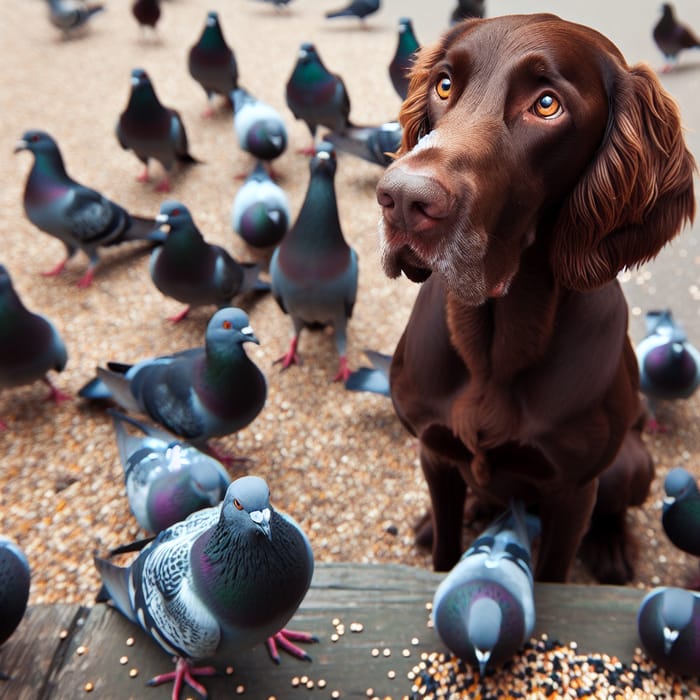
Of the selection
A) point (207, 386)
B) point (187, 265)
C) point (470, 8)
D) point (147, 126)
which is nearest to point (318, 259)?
point (187, 265)

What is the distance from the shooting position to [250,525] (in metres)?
1.60

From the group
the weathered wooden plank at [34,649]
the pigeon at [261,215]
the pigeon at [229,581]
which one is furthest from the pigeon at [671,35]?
the weathered wooden plank at [34,649]

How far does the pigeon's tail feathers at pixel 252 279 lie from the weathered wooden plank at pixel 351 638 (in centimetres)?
184

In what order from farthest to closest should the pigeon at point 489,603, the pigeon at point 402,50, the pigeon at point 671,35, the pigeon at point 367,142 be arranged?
the pigeon at point 671,35, the pigeon at point 402,50, the pigeon at point 367,142, the pigeon at point 489,603

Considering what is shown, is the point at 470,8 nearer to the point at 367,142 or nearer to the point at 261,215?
the point at 367,142

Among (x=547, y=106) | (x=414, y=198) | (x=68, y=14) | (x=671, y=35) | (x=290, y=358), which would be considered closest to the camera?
(x=414, y=198)

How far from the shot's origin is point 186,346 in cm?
345

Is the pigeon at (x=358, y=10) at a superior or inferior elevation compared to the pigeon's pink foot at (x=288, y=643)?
superior

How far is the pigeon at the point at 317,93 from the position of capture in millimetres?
4711

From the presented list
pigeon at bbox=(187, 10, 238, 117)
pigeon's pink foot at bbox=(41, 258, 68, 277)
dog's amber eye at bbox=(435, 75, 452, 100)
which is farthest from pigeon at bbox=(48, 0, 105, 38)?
dog's amber eye at bbox=(435, 75, 452, 100)

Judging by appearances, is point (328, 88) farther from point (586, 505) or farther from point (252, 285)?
point (586, 505)

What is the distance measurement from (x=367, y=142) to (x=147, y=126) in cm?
142

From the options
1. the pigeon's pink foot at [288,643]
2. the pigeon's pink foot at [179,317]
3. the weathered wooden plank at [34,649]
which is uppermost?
the pigeon's pink foot at [288,643]

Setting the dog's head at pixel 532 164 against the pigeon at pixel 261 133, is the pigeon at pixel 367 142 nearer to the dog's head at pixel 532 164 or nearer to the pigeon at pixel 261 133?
the pigeon at pixel 261 133
